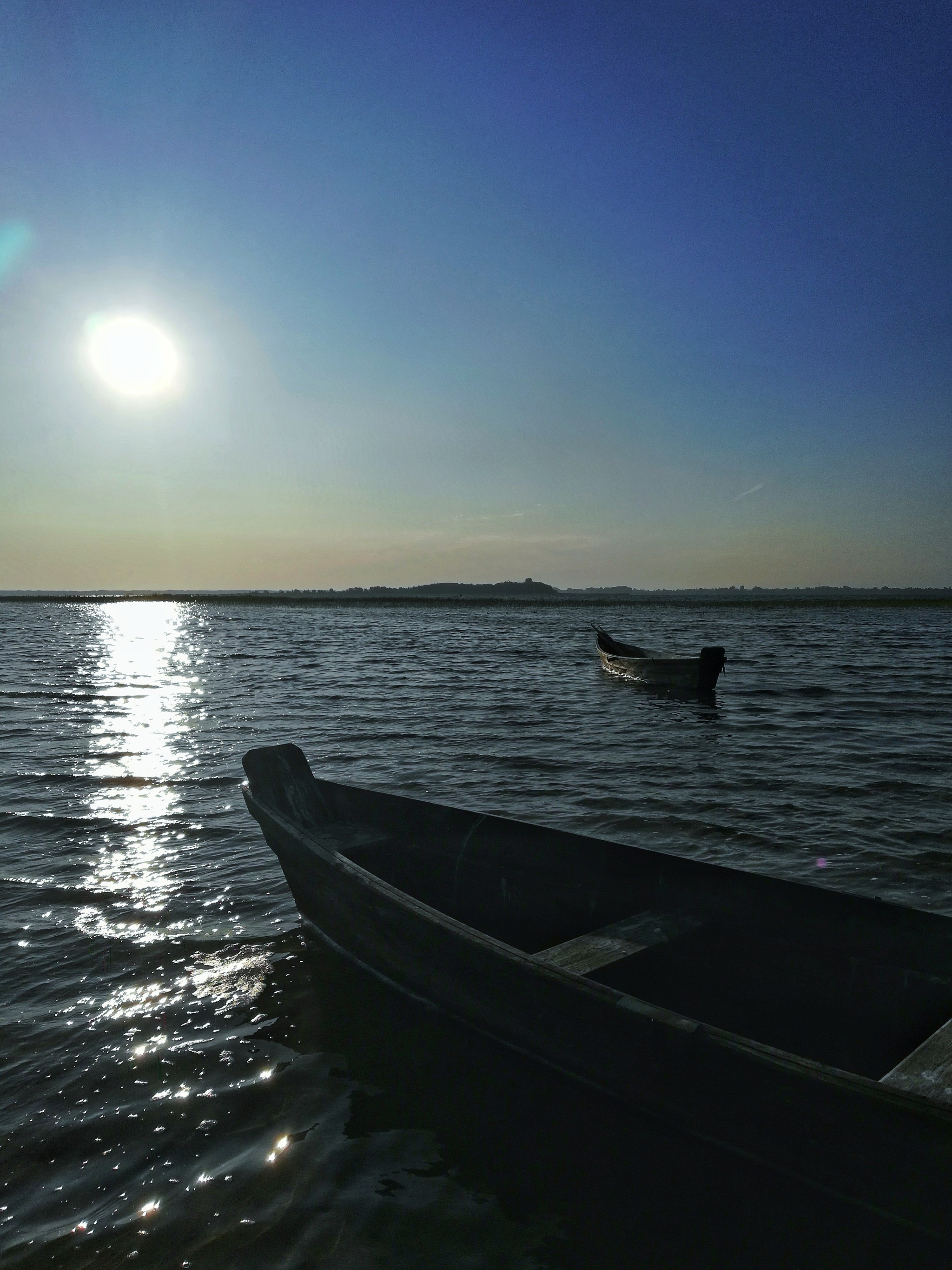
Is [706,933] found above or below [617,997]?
below

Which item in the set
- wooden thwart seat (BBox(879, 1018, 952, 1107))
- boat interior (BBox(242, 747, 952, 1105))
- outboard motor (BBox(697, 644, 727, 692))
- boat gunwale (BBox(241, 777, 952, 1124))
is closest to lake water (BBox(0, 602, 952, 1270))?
boat gunwale (BBox(241, 777, 952, 1124))

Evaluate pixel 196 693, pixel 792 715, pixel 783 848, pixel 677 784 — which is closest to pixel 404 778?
pixel 677 784

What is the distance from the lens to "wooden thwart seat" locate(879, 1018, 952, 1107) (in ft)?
11.4

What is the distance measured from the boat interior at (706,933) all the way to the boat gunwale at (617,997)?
0.38ft

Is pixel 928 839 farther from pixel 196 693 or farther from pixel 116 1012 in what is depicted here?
pixel 196 693

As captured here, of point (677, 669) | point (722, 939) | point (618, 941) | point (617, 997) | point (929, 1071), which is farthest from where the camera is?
point (677, 669)

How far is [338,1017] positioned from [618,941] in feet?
6.93

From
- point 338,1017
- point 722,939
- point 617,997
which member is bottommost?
point 338,1017

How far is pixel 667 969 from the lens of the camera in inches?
211

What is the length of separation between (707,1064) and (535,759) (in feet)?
36.7

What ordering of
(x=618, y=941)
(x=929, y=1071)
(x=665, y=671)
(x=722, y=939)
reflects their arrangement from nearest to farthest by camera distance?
(x=929, y=1071) → (x=618, y=941) → (x=722, y=939) → (x=665, y=671)

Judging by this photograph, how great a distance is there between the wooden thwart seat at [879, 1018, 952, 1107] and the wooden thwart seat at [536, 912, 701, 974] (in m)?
1.77

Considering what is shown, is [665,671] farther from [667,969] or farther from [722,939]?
[667,969]

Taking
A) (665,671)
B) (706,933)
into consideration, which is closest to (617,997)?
(706,933)
